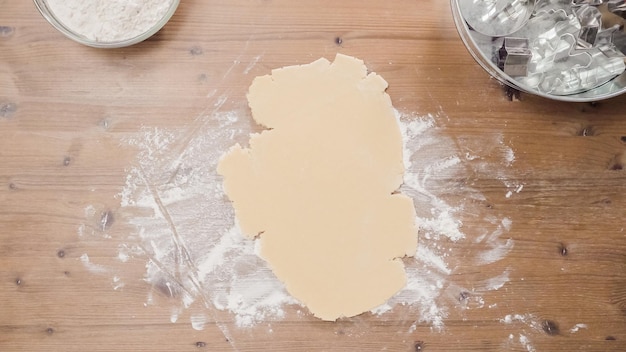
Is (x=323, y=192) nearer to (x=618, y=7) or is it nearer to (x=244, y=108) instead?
(x=244, y=108)

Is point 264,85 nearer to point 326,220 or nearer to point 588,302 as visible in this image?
point 326,220

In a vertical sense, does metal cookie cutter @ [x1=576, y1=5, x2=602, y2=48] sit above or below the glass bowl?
below

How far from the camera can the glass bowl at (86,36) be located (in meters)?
1.17

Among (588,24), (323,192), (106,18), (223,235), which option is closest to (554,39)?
(588,24)

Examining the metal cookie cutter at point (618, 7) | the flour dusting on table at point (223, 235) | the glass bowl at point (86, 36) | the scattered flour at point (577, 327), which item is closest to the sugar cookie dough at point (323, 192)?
the flour dusting on table at point (223, 235)

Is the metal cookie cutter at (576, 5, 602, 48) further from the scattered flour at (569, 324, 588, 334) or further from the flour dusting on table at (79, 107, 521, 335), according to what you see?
the scattered flour at (569, 324, 588, 334)

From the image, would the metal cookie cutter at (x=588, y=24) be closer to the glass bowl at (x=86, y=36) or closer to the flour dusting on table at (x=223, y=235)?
the flour dusting on table at (x=223, y=235)

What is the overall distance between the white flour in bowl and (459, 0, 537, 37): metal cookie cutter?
0.66 metres

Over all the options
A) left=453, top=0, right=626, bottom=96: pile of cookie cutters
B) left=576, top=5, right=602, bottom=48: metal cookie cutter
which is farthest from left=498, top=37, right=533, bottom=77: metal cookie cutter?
left=576, top=5, right=602, bottom=48: metal cookie cutter

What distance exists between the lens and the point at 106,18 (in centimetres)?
118

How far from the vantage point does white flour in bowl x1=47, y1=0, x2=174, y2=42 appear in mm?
1178

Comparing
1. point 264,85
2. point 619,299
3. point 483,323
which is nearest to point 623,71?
point 619,299

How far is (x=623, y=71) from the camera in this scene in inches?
46.6

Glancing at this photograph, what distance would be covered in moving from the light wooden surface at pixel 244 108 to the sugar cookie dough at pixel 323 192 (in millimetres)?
65
